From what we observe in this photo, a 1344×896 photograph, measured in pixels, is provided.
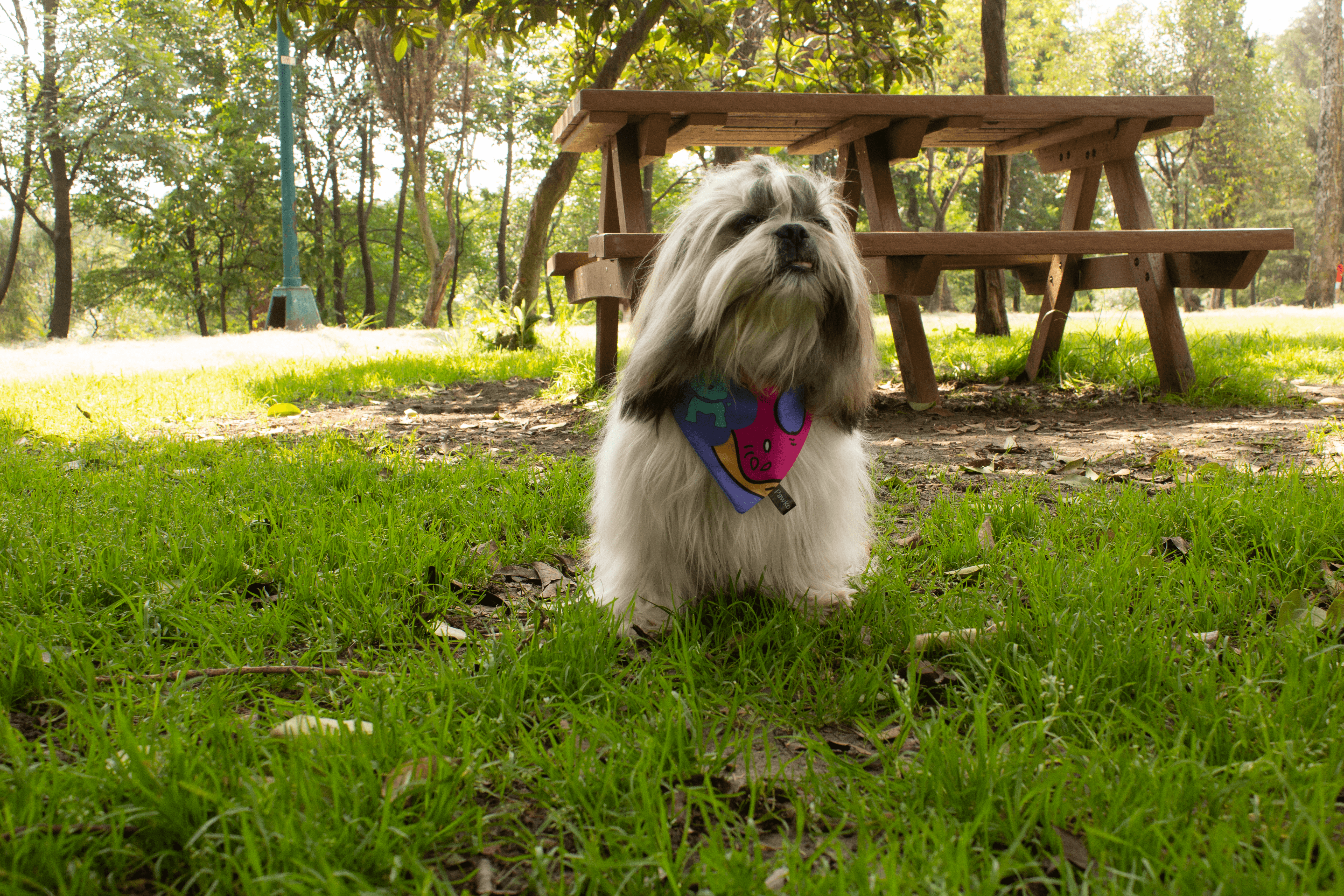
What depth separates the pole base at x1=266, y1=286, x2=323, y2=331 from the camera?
16234 mm

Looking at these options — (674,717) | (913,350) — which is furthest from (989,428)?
(674,717)

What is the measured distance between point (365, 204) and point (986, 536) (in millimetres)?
33982

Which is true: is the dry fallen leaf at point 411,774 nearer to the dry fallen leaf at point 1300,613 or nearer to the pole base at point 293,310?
the dry fallen leaf at point 1300,613

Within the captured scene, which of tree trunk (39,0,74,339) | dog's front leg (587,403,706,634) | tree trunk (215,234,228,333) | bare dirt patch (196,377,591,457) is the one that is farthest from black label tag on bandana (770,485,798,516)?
tree trunk (215,234,228,333)

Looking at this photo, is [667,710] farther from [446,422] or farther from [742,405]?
[446,422]

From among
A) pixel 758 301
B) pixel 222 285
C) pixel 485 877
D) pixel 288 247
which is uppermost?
pixel 222 285

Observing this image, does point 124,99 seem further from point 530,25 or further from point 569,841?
point 569,841

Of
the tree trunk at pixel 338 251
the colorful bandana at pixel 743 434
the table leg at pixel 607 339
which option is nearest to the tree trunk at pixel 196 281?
the tree trunk at pixel 338 251

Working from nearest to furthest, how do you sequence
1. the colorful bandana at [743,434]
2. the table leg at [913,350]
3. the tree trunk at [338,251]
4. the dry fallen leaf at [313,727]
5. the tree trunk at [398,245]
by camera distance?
the dry fallen leaf at [313,727]
the colorful bandana at [743,434]
the table leg at [913,350]
the tree trunk at [398,245]
the tree trunk at [338,251]

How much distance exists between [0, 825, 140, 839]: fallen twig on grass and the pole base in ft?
51.8

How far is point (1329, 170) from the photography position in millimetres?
21047

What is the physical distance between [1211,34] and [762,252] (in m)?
38.5

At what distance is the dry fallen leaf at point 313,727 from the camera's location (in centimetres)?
158

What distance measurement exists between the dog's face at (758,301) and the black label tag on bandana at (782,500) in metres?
0.27
